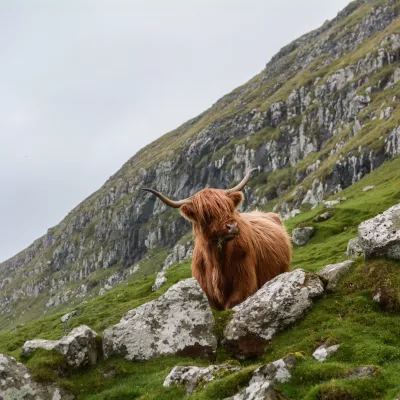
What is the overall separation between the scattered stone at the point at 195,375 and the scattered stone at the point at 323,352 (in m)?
1.50

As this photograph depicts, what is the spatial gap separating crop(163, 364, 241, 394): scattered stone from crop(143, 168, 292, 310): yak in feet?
10.7

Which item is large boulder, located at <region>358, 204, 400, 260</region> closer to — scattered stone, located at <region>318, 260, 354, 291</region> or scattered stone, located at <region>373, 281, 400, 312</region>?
scattered stone, located at <region>318, 260, 354, 291</region>

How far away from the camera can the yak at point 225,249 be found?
1088cm

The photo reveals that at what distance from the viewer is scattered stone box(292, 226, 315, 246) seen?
1636 inches

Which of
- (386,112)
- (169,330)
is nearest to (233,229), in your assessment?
(169,330)

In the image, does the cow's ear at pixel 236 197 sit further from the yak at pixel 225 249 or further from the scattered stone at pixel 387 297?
the scattered stone at pixel 387 297

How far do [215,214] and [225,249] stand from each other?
1192mm

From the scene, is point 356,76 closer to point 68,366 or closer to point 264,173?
point 264,173

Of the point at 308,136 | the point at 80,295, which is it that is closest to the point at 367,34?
the point at 308,136

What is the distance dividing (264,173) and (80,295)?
9873 cm

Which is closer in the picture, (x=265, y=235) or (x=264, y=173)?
(x=265, y=235)

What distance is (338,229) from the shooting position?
136 feet

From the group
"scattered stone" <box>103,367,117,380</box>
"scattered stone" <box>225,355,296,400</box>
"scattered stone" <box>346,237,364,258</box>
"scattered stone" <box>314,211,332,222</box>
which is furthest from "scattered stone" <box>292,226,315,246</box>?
"scattered stone" <box>225,355,296,400</box>

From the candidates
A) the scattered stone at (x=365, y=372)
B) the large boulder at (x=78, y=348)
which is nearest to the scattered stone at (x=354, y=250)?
the large boulder at (x=78, y=348)
